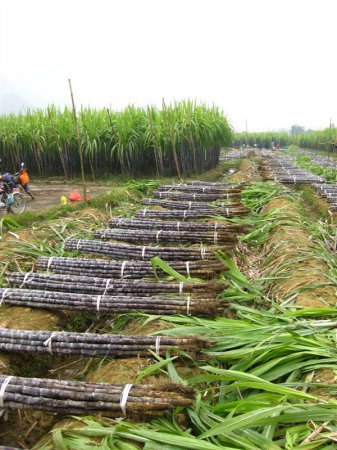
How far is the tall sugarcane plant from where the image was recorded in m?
10.4

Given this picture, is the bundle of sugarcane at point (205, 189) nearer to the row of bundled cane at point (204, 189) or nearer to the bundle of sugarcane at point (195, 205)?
the row of bundled cane at point (204, 189)

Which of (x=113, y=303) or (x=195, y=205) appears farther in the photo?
(x=195, y=205)

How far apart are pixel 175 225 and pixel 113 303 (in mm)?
2236

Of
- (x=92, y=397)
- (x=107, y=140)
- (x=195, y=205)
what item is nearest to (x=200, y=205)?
(x=195, y=205)

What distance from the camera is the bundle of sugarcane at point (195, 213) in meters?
5.50

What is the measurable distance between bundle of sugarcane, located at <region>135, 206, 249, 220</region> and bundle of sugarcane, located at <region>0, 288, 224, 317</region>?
2806 mm

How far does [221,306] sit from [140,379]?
2.92ft

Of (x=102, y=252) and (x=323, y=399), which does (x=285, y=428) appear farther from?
(x=102, y=252)

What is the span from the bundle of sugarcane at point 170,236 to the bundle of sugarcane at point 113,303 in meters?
1.48

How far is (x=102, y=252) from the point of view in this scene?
397cm

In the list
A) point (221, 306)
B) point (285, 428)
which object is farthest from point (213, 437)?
point (221, 306)

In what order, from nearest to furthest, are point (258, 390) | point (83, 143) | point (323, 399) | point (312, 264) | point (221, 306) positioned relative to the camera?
point (323, 399) → point (258, 390) → point (221, 306) → point (312, 264) → point (83, 143)

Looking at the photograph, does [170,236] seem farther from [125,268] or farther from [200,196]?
[200,196]

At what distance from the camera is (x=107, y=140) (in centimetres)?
1059
